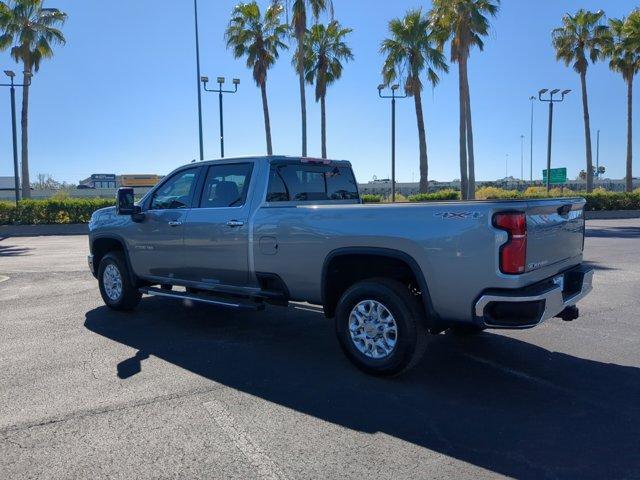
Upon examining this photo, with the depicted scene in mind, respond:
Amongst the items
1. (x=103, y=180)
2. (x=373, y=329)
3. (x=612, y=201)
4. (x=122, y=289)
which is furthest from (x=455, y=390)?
(x=103, y=180)

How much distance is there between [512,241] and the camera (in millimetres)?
4203

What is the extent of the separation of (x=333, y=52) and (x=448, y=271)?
97.2ft

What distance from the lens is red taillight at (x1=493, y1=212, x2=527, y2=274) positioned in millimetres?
4184

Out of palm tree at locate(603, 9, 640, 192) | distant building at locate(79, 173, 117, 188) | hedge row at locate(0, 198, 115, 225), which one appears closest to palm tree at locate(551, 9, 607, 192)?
palm tree at locate(603, 9, 640, 192)

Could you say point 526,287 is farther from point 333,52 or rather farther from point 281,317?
point 333,52

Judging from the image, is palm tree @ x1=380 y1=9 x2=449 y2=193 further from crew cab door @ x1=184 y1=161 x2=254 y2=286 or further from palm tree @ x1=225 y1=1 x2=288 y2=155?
crew cab door @ x1=184 y1=161 x2=254 y2=286

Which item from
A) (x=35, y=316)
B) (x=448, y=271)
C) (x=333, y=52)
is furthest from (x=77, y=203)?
(x=448, y=271)

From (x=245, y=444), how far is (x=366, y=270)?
217 cm

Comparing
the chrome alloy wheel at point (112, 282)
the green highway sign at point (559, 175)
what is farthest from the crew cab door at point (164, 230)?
the green highway sign at point (559, 175)

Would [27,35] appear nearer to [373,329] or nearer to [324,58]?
[324,58]

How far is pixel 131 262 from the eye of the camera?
748 centimetres

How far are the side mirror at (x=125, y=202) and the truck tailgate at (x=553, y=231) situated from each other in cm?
483

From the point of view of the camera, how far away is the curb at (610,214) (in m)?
32.6

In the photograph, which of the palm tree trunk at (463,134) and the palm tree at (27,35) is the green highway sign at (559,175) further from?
the palm tree at (27,35)
